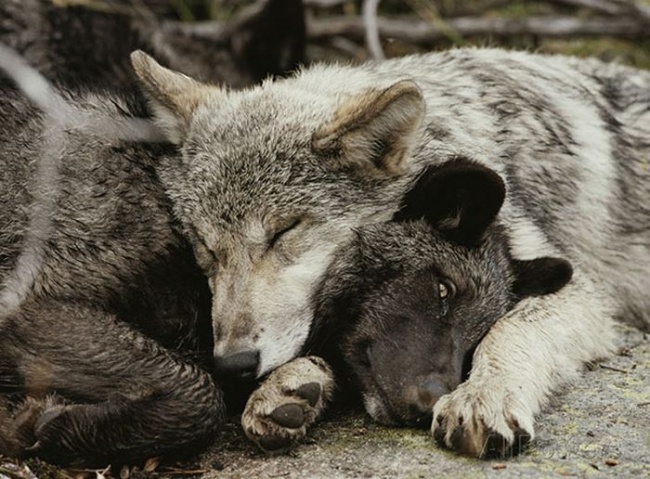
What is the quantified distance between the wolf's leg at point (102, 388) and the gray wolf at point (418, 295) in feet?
2.18

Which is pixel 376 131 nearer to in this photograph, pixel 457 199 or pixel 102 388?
pixel 457 199

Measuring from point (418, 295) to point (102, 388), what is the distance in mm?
1402

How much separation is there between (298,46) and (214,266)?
4.55m

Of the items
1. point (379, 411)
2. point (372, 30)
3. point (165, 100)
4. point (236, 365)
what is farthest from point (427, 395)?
point (372, 30)

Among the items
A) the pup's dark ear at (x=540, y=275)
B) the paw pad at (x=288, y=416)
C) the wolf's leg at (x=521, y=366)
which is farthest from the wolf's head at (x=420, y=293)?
the paw pad at (x=288, y=416)

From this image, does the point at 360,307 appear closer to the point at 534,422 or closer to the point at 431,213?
the point at 431,213

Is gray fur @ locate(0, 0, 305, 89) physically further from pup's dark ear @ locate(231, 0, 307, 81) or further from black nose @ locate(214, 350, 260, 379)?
black nose @ locate(214, 350, 260, 379)

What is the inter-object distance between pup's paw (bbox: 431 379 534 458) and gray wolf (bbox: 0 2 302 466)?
0.93 metres

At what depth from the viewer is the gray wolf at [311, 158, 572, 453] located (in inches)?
171

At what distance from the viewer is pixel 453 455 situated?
4.01m

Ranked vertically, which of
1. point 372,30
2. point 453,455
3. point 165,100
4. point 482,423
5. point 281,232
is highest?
point 372,30

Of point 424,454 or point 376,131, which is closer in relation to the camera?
point 424,454

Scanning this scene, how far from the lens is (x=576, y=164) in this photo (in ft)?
19.1

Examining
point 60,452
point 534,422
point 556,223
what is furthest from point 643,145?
point 60,452
